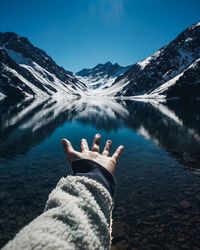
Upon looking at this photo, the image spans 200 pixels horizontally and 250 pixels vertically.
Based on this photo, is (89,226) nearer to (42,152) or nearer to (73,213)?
(73,213)

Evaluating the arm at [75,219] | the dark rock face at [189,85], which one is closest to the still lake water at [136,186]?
the arm at [75,219]

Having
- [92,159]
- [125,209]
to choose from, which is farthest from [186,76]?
[92,159]

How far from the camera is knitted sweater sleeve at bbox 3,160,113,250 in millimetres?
1786

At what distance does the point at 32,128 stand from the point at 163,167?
3504cm

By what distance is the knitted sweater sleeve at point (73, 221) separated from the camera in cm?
179

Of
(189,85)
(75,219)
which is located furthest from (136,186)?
(189,85)

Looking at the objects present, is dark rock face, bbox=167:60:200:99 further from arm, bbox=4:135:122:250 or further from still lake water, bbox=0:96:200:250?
arm, bbox=4:135:122:250

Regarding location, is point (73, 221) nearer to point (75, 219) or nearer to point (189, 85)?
point (75, 219)

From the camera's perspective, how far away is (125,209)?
61.1 feet

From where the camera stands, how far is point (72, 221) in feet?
6.62

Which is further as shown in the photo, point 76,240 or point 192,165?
point 192,165

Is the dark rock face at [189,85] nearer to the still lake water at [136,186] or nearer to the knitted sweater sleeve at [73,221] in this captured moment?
the still lake water at [136,186]

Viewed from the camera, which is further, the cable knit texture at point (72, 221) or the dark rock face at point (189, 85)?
the dark rock face at point (189, 85)

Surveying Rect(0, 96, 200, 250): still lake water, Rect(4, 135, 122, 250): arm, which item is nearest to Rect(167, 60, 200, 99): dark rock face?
Rect(0, 96, 200, 250): still lake water
